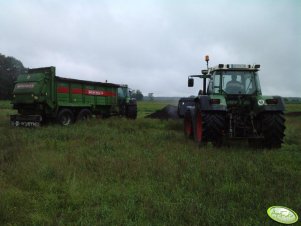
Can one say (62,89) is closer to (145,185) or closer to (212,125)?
(212,125)

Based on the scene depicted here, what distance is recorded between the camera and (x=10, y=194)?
14.4ft

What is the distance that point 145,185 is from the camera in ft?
16.1

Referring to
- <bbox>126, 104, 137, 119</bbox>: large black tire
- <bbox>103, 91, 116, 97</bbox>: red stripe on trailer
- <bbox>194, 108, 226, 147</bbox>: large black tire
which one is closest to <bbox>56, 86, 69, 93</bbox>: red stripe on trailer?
<bbox>103, 91, 116, 97</bbox>: red stripe on trailer

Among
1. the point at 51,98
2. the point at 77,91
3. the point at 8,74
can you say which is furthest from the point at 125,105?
the point at 8,74

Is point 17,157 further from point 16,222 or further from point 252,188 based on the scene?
point 252,188

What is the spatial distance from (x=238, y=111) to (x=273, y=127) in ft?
3.37

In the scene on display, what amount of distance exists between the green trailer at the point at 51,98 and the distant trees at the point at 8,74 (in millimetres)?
38668

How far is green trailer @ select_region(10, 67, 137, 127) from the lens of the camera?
1330 centimetres

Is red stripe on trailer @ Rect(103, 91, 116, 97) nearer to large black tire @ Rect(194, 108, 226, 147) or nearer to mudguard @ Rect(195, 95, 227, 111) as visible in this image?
mudguard @ Rect(195, 95, 227, 111)

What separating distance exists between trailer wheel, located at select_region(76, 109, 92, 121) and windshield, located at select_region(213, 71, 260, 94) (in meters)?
8.49

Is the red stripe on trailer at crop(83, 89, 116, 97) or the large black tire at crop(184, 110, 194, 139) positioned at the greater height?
the red stripe on trailer at crop(83, 89, 116, 97)

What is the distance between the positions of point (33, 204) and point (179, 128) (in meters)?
10.3

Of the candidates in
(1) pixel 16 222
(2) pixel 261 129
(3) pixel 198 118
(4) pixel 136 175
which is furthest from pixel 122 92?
(1) pixel 16 222

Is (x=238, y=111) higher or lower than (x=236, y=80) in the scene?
lower
